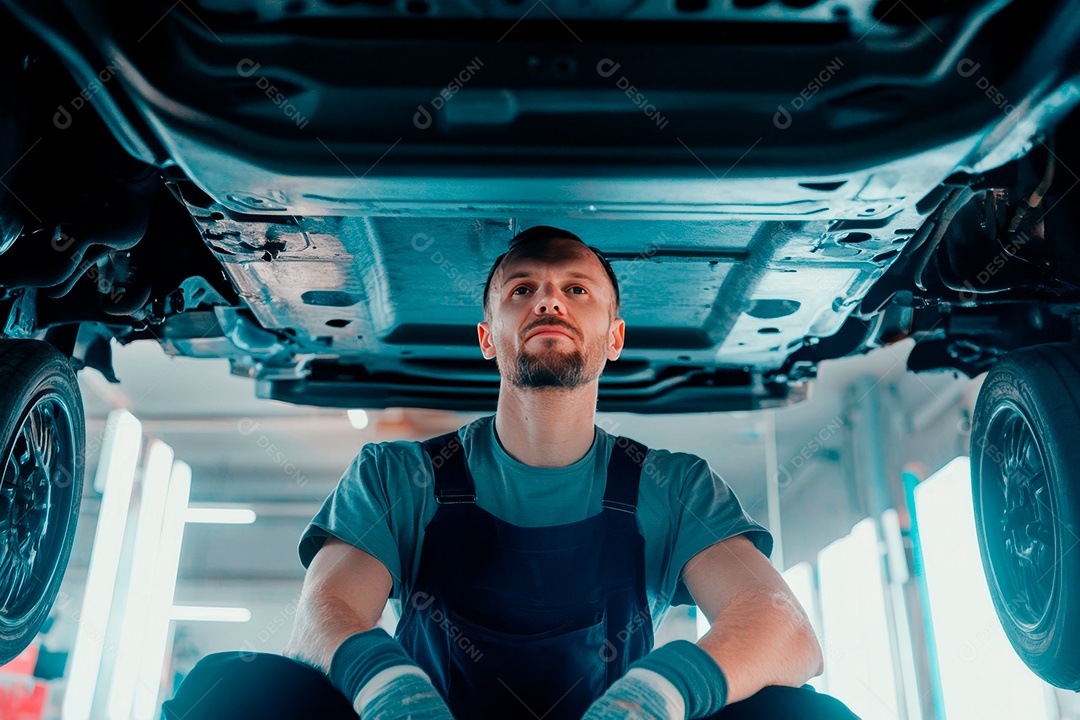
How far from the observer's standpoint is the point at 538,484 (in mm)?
1661

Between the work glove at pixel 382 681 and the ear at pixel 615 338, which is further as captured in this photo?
the ear at pixel 615 338

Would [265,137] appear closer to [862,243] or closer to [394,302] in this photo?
[394,302]

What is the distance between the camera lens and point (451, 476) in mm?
1642

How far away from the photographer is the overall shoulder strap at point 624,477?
164cm

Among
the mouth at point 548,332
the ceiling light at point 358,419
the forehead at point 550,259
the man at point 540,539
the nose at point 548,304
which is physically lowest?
the man at point 540,539

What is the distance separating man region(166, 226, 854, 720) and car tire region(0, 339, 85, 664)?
65 centimetres

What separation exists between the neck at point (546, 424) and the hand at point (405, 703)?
2.06 feet

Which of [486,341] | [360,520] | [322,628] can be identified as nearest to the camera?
[322,628]

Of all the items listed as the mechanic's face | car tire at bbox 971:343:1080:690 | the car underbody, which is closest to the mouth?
the mechanic's face

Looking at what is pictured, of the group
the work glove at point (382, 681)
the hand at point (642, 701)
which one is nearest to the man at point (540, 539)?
the work glove at point (382, 681)

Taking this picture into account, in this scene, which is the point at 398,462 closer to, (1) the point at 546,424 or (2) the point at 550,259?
(1) the point at 546,424

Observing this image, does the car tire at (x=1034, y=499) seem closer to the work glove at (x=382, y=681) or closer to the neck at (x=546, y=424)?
the neck at (x=546, y=424)

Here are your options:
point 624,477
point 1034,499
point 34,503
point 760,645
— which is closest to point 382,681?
point 760,645

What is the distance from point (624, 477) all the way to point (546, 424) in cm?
19
